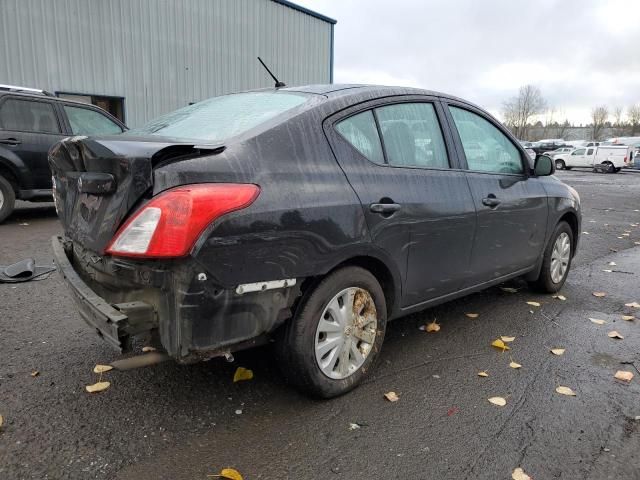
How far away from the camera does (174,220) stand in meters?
2.03

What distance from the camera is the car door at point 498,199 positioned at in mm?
3580

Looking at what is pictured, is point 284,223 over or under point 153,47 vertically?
under

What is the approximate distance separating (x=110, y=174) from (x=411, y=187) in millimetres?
1682

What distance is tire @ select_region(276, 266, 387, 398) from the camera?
250cm

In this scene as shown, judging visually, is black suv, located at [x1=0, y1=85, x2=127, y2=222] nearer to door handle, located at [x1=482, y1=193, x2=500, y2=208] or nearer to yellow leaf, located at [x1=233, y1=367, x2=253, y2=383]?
yellow leaf, located at [x1=233, y1=367, x2=253, y2=383]

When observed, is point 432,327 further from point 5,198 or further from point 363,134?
point 5,198

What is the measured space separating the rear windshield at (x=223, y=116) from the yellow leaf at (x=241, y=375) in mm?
1363

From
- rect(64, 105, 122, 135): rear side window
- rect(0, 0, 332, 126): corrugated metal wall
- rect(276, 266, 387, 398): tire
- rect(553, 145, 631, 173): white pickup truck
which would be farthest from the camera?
rect(553, 145, 631, 173): white pickup truck

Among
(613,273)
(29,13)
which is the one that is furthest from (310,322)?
(29,13)

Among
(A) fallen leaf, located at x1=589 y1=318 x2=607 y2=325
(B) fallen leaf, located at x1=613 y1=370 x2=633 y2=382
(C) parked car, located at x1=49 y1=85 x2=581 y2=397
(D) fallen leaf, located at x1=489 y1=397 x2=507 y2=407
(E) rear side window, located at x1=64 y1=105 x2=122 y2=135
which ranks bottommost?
(D) fallen leaf, located at x1=489 y1=397 x2=507 y2=407

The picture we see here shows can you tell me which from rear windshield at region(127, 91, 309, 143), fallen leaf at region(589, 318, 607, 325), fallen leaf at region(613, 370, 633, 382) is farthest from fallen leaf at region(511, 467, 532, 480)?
fallen leaf at region(589, 318, 607, 325)

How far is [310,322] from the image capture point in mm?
2504

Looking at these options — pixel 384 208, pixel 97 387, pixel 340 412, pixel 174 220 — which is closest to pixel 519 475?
pixel 340 412

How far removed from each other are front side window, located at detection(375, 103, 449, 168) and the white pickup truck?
3266cm
